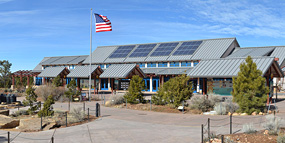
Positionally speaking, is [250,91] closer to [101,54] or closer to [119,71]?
[119,71]

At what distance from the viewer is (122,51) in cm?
5556

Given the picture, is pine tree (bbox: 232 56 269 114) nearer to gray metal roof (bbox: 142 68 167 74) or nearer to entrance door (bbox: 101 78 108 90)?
gray metal roof (bbox: 142 68 167 74)

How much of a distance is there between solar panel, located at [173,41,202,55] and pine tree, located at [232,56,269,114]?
84.9ft

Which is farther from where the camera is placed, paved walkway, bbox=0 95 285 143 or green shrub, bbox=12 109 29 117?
green shrub, bbox=12 109 29 117

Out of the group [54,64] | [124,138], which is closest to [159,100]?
[124,138]

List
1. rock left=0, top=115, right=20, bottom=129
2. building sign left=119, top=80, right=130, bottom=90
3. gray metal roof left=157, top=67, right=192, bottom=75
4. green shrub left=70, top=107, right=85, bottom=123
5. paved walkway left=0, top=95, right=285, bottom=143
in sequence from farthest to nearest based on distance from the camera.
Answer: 1. building sign left=119, top=80, right=130, bottom=90
2. gray metal roof left=157, top=67, right=192, bottom=75
3. green shrub left=70, top=107, right=85, bottom=123
4. rock left=0, top=115, right=20, bottom=129
5. paved walkway left=0, top=95, right=285, bottom=143

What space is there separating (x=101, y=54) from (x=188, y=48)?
62.6 ft

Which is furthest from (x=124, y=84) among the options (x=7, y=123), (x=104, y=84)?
(x=7, y=123)

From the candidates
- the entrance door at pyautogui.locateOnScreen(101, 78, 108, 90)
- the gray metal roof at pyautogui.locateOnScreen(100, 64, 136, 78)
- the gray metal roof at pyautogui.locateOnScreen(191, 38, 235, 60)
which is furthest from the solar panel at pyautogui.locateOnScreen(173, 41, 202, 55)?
the entrance door at pyautogui.locateOnScreen(101, 78, 108, 90)

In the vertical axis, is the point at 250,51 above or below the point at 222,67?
above

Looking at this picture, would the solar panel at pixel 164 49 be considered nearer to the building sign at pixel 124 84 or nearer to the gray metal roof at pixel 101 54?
the building sign at pixel 124 84

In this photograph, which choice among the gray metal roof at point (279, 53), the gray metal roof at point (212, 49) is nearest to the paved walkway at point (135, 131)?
the gray metal roof at point (212, 49)

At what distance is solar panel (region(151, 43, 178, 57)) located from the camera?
161 feet

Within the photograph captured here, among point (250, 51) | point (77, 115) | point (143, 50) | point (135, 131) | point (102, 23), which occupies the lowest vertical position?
point (135, 131)
